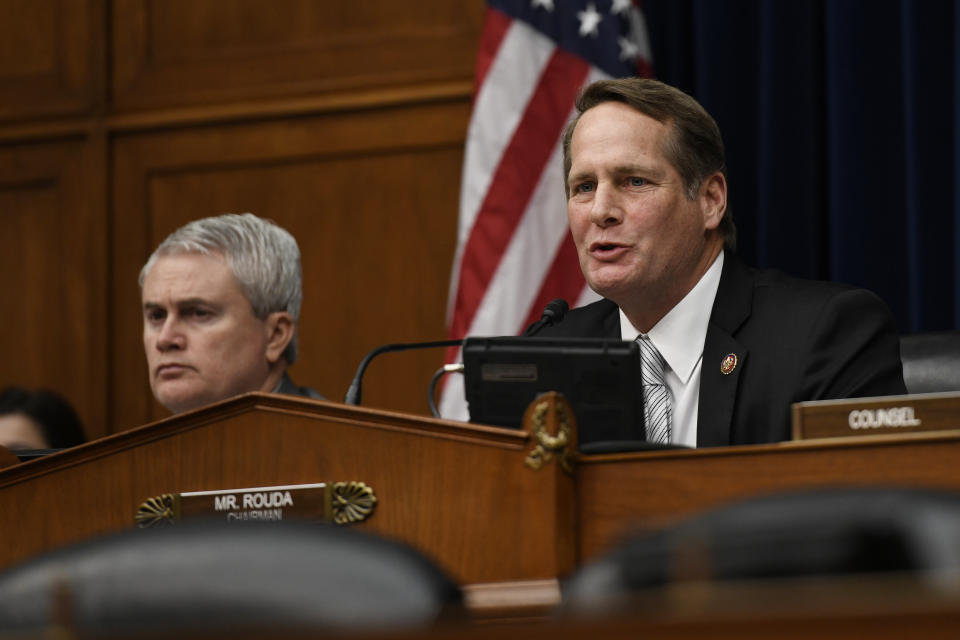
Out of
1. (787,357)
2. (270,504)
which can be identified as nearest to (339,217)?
(787,357)

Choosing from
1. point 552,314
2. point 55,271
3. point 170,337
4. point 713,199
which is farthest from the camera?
point 55,271

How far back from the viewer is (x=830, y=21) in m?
3.82

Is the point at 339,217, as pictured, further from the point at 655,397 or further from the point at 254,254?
the point at 655,397

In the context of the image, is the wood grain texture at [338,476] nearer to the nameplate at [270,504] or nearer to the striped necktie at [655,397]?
the nameplate at [270,504]

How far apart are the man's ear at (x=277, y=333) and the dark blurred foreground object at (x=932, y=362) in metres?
1.36

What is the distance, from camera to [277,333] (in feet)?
10.6

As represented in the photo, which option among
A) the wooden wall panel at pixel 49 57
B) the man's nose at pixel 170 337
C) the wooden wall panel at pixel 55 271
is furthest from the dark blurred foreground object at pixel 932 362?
the wooden wall panel at pixel 49 57

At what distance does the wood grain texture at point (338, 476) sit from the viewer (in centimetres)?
172

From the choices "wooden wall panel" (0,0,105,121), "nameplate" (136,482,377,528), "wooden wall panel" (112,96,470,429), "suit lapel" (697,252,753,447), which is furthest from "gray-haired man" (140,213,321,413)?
"wooden wall panel" (0,0,105,121)

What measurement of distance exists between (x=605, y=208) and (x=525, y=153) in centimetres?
112

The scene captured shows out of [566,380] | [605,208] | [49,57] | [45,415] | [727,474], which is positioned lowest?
[727,474]

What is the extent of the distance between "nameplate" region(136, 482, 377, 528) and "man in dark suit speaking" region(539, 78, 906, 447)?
0.83 m

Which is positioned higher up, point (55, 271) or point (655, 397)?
point (55, 271)

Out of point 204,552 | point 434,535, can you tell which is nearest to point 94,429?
point 434,535
